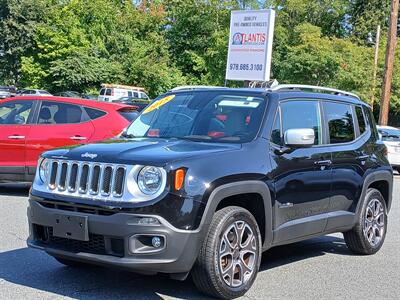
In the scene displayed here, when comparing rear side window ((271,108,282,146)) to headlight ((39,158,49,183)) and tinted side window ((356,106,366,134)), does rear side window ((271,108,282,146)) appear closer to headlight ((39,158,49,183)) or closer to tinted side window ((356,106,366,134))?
tinted side window ((356,106,366,134))

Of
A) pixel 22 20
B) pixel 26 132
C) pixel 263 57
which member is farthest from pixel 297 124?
pixel 22 20

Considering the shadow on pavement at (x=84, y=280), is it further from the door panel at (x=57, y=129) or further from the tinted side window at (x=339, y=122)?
the door panel at (x=57, y=129)

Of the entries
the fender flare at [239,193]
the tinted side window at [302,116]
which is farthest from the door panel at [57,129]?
the fender flare at [239,193]

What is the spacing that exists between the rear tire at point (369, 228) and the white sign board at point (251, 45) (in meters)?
13.2

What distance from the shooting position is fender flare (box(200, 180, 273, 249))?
Answer: 15.4 feet

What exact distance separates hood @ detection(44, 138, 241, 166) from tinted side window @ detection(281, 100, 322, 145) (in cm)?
86

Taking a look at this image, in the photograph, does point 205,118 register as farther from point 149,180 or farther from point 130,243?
point 130,243

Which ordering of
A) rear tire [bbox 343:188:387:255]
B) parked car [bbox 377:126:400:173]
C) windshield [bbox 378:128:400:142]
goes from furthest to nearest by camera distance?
windshield [bbox 378:128:400:142], parked car [bbox 377:126:400:173], rear tire [bbox 343:188:387:255]

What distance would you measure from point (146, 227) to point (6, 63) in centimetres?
5213

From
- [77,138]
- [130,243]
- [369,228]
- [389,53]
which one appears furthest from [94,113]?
[389,53]

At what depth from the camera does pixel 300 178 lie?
568 centimetres

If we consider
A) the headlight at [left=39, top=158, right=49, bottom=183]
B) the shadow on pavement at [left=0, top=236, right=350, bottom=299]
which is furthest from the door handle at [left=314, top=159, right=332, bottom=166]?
the headlight at [left=39, top=158, right=49, bottom=183]

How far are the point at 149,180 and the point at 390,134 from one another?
15685mm

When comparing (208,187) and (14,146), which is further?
(14,146)
